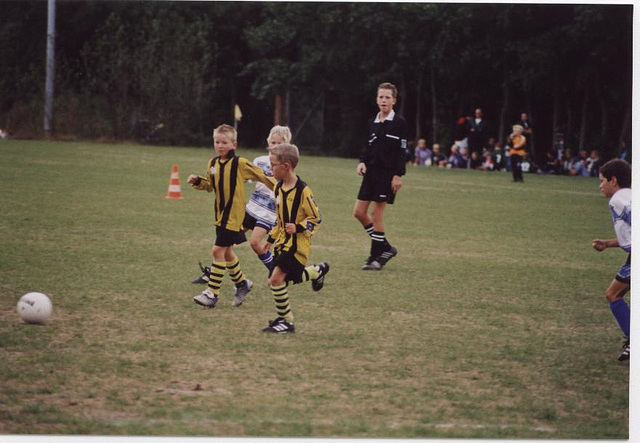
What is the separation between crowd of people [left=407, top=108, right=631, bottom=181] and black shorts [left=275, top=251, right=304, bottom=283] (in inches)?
662

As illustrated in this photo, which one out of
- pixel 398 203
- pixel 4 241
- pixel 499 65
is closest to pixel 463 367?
pixel 4 241

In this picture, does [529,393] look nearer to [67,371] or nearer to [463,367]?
[463,367]

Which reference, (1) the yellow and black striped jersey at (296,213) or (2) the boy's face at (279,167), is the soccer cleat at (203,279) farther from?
(2) the boy's face at (279,167)

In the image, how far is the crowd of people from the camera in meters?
24.0

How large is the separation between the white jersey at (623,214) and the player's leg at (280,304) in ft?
7.56

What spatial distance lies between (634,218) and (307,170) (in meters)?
19.7

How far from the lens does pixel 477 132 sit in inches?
1125

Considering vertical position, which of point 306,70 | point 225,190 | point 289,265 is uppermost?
point 306,70

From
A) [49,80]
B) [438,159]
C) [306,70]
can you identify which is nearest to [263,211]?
[49,80]

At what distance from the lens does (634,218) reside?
6.24 m

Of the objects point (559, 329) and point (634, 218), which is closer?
point (634, 218)

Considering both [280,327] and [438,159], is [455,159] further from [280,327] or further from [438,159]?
[280,327]

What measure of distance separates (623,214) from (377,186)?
434 centimetres

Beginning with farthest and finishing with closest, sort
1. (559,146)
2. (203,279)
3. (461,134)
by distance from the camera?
(461,134) → (559,146) → (203,279)
